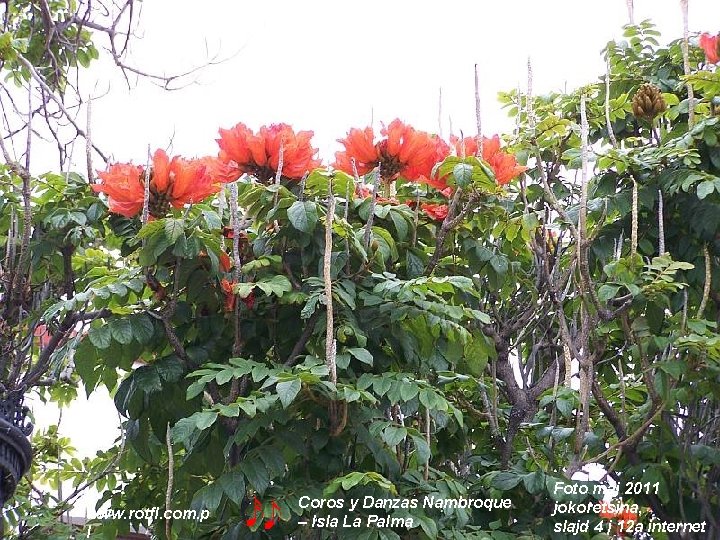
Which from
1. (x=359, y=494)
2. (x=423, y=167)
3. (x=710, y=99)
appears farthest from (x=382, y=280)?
(x=710, y=99)

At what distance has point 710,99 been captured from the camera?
336 centimetres

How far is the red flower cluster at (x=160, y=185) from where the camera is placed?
8.50ft

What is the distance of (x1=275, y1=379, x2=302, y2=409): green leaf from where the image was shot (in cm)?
227

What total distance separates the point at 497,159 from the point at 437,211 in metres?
0.22

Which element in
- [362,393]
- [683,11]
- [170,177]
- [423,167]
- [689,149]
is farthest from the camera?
[683,11]

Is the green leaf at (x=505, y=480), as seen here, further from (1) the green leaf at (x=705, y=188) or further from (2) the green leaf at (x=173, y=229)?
(2) the green leaf at (x=173, y=229)

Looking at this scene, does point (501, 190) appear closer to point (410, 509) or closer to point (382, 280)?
point (382, 280)

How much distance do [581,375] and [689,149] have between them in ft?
2.58

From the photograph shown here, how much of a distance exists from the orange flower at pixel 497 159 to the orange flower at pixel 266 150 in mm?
428

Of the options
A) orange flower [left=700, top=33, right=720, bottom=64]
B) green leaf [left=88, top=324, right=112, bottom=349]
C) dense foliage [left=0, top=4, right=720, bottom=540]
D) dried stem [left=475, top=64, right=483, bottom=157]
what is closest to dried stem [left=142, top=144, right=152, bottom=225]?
dense foliage [left=0, top=4, right=720, bottom=540]

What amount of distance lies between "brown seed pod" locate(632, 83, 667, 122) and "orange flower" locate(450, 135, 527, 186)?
62cm

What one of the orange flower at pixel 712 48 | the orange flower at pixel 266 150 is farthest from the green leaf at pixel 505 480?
the orange flower at pixel 712 48

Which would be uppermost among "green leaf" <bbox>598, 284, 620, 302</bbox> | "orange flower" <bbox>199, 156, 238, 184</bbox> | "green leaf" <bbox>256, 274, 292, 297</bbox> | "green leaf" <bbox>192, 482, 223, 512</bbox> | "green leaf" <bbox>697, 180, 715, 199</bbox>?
Result: "green leaf" <bbox>697, 180, 715, 199</bbox>

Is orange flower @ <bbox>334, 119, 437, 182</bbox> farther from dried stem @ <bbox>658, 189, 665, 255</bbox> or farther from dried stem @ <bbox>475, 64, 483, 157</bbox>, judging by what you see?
dried stem @ <bbox>658, 189, 665, 255</bbox>
